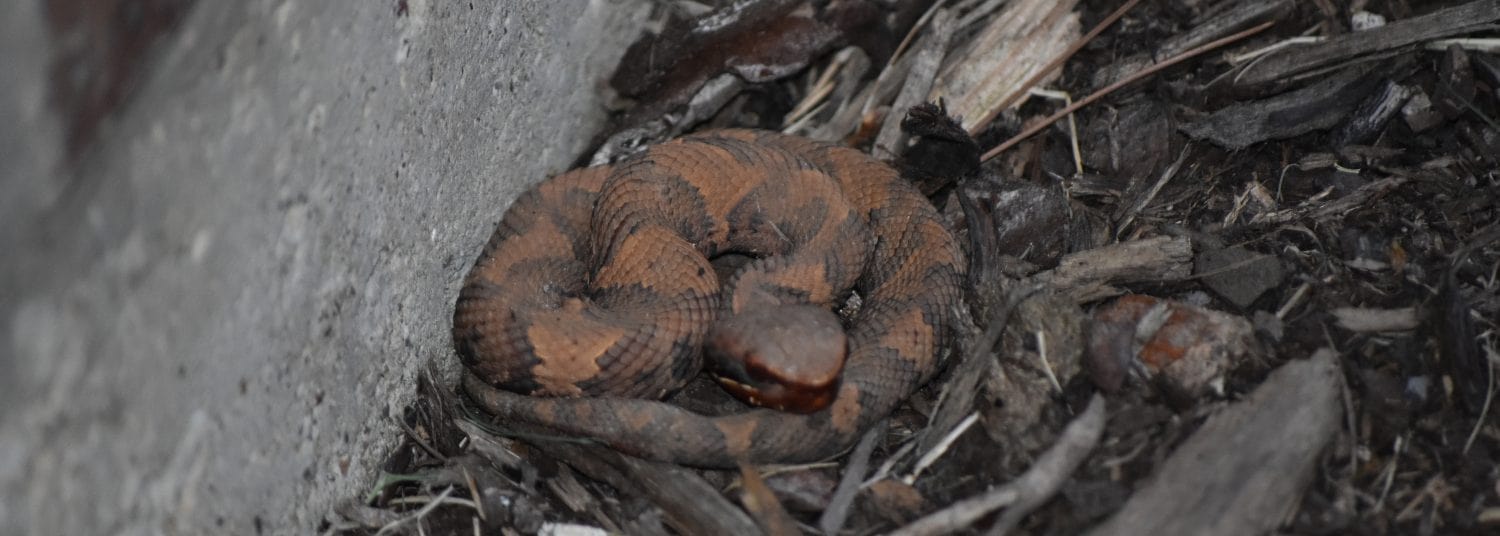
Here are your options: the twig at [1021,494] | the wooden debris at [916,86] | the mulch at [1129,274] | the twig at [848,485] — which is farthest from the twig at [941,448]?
the wooden debris at [916,86]

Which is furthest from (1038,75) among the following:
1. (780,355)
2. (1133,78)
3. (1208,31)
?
(780,355)

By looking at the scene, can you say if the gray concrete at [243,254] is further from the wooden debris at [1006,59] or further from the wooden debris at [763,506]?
the wooden debris at [1006,59]

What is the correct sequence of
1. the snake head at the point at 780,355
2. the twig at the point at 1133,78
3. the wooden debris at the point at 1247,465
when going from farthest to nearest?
the twig at the point at 1133,78 → the snake head at the point at 780,355 → the wooden debris at the point at 1247,465

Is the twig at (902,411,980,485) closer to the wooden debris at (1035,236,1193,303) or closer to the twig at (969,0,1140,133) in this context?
A: the wooden debris at (1035,236,1193,303)

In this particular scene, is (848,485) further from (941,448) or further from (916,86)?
(916,86)

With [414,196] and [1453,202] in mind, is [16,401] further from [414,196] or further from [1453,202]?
[1453,202]

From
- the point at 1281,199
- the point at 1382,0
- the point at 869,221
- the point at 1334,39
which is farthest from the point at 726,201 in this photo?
the point at 1382,0
